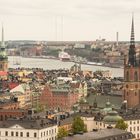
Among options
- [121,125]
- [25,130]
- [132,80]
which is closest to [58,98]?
[132,80]

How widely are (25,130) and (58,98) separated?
21397 millimetres

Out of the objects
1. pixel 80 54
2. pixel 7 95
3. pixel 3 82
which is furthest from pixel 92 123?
pixel 80 54

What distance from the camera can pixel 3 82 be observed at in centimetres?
5919

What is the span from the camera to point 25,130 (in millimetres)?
29922

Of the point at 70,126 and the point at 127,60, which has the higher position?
the point at 127,60

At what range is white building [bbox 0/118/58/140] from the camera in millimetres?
29844

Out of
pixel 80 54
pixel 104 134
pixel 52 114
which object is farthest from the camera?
pixel 80 54

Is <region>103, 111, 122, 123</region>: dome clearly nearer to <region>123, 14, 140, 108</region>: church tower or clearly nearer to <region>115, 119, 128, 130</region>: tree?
<region>115, 119, 128, 130</region>: tree

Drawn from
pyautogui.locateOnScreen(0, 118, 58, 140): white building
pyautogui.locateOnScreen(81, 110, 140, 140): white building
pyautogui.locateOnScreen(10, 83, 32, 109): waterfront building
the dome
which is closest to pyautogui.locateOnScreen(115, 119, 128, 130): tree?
the dome

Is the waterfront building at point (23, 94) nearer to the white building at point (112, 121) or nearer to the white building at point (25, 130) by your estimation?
the white building at point (112, 121)

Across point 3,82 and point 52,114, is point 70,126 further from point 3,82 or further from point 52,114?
point 3,82

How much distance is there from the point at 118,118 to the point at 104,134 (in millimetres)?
5092

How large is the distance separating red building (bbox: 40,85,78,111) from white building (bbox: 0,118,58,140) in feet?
64.6

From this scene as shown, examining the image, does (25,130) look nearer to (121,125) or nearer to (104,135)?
(104,135)
